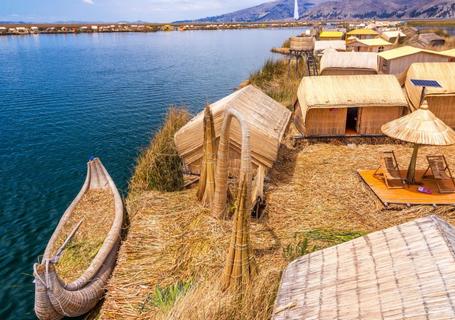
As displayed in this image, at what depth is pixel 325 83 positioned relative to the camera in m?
16.2

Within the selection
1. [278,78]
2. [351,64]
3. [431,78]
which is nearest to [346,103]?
[431,78]

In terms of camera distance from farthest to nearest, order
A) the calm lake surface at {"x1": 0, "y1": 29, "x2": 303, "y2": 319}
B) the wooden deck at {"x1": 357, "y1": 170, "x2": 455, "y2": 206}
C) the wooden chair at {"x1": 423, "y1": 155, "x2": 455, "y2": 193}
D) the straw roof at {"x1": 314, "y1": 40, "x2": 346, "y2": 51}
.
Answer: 1. the straw roof at {"x1": 314, "y1": 40, "x2": 346, "y2": 51}
2. the calm lake surface at {"x1": 0, "y1": 29, "x2": 303, "y2": 319}
3. the wooden chair at {"x1": 423, "y1": 155, "x2": 455, "y2": 193}
4. the wooden deck at {"x1": 357, "y1": 170, "x2": 455, "y2": 206}

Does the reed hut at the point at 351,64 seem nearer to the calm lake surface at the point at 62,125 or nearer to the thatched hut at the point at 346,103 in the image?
the thatched hut at the point at 346,103

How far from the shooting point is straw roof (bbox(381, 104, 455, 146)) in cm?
978

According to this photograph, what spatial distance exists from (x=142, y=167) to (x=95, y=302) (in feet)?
20.9

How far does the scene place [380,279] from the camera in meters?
4.54

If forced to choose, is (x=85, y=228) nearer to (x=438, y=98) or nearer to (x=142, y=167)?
(x=142, y=167)

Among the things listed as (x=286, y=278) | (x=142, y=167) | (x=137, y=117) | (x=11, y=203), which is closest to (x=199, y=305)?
(x=286, y=278)

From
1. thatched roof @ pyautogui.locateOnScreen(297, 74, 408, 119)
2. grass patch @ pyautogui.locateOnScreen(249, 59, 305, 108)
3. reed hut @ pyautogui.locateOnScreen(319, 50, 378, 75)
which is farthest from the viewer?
grass patch @ pyautogui.locateOnScreen(249, 59, 305, 108)

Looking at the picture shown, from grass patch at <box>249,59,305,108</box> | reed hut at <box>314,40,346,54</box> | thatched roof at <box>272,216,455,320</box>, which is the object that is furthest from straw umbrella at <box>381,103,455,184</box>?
reed hut at <box>314,40,346,54</box>

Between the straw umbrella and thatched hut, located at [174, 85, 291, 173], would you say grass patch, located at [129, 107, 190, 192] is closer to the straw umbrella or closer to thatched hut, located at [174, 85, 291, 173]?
thatched hut, located at [174, 85, 291, 173]

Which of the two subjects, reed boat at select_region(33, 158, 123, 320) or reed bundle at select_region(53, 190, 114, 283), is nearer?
reed boat at select_region(33, 158, 123, 320)

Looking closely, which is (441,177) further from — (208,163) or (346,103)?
(208,163)

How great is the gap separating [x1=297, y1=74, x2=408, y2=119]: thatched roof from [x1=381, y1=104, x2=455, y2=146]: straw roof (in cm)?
499
